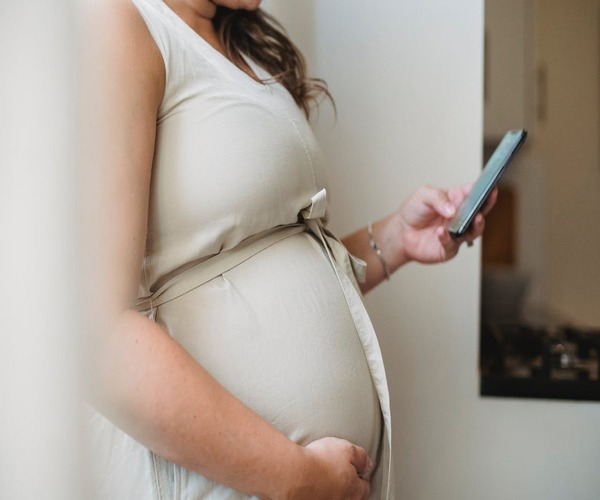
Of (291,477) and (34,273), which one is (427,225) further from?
(34,273)

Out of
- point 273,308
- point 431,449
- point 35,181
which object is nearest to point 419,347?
point 431,449

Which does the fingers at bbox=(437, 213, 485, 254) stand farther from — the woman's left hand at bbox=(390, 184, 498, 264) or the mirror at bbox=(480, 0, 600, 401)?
the mirror at bbox=(480, 0, 600, 401)

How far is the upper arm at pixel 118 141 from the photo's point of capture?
0.55 m

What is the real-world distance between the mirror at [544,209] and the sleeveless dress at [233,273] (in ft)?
2.70

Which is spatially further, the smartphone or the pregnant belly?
the smartphone

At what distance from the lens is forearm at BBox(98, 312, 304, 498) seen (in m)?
0.58

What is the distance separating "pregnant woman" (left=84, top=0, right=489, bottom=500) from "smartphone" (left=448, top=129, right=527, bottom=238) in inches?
7.5

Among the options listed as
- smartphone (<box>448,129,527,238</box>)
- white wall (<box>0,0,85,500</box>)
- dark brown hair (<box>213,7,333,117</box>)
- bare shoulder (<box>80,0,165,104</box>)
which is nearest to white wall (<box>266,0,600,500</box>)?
dark brown hair (<box>213,7,333,117</box>)

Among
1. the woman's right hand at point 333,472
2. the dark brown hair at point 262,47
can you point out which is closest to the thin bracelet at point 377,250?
the dark brown hair at point 262,47

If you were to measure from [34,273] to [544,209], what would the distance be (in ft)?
4.62

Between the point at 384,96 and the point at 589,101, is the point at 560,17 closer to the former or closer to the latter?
the point at 589,101

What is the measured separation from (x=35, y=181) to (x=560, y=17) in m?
1.46

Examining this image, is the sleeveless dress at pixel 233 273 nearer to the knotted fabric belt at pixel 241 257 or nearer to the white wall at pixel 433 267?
the knotted fabric belt at pixel 241 257

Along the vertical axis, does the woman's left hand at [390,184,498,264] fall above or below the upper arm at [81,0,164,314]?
below
